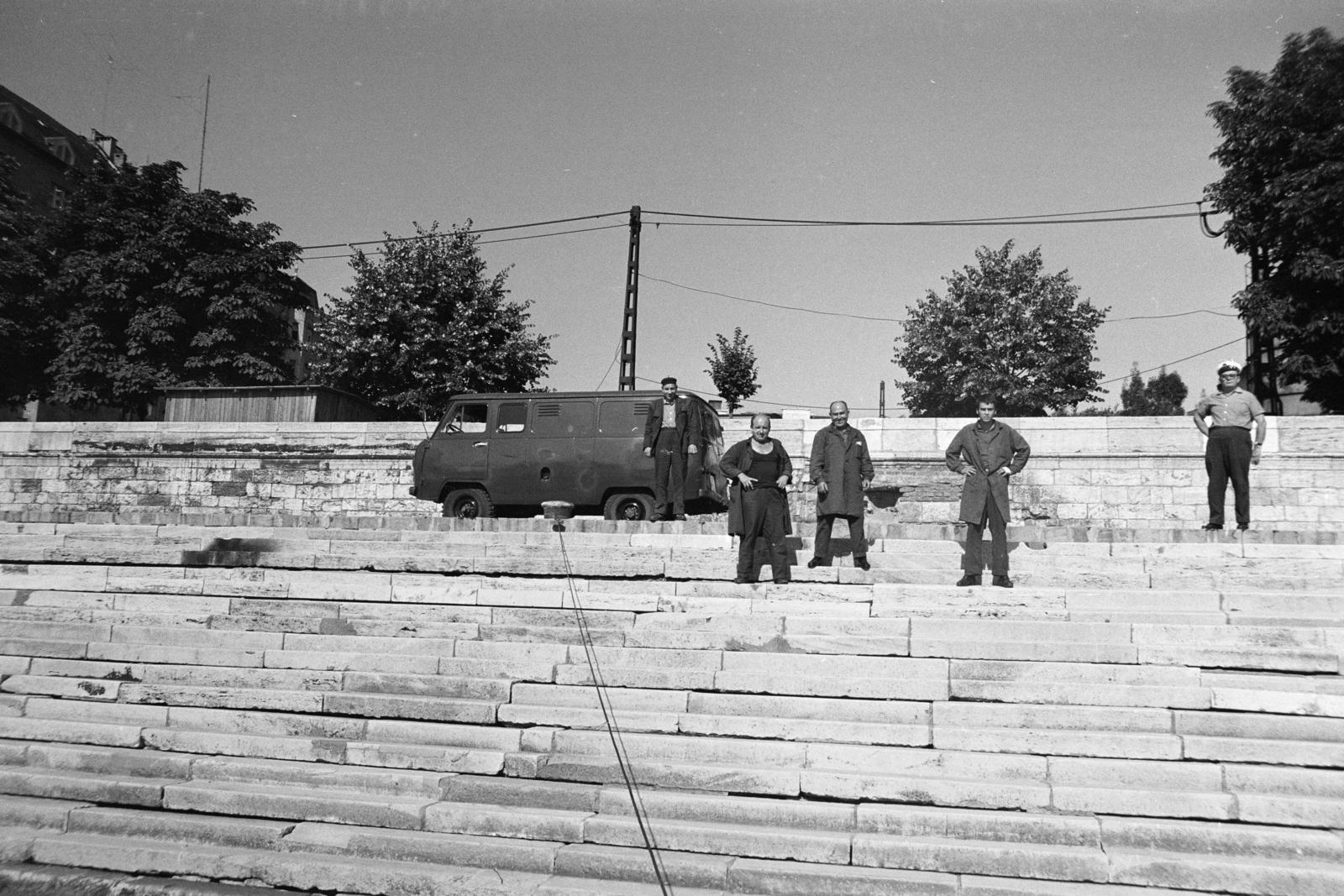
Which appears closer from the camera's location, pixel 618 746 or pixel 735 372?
pixel 618 746

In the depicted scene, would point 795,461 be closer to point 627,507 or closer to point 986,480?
point 627,507

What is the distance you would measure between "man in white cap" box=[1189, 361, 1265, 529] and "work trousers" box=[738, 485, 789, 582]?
395cm

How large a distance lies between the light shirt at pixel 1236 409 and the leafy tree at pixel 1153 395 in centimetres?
4758

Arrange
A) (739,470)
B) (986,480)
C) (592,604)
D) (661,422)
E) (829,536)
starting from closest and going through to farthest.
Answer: (592,604) < (986,480) < (739,470) < (829,536) < (661,422)

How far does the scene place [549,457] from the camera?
12.0 meters

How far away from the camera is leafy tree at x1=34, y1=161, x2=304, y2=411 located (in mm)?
21828

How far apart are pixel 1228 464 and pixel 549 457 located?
768 centimetres

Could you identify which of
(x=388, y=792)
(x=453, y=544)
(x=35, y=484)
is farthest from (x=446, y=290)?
(x=388, y=792)

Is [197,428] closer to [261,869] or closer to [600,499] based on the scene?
[600,499]

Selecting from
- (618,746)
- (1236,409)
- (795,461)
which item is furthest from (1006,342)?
(618,746)

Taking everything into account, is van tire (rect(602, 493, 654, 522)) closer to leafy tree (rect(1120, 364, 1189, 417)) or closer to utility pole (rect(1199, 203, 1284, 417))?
utility pole (rect(1199, 203, 1284, 417))

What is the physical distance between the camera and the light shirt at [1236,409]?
797 centimetres

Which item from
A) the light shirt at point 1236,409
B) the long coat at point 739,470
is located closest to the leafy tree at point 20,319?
the long coat at point 739,470

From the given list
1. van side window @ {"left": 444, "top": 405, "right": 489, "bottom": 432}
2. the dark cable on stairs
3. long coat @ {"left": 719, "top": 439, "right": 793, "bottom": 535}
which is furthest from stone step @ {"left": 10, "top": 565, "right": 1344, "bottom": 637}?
van side window @ {"left": 444, "top": 405, "right": 489, "bottom": 432}
